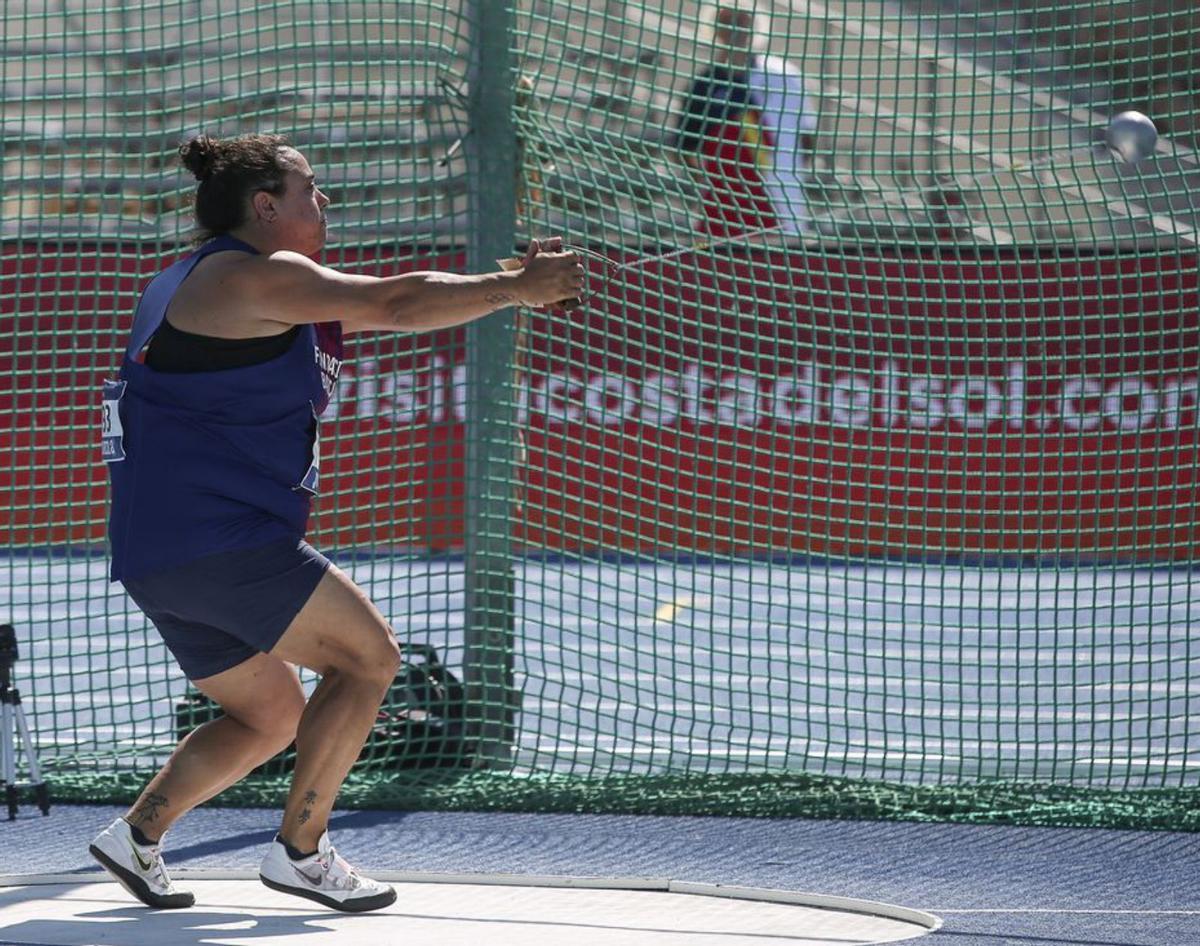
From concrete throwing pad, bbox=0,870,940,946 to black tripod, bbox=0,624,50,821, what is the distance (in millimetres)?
1016

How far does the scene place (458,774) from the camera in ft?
21.0

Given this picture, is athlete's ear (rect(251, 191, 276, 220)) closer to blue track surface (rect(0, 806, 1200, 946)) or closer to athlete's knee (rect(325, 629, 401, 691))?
athlete's knee (rect(325, 629, 401, 691))

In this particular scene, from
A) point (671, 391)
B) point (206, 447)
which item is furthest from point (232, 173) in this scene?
point (671, 391)

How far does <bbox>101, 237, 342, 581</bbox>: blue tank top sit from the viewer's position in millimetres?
4086

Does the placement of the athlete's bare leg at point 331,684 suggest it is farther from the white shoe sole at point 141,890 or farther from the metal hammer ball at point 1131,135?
the metal hammer ball at point 1131,135

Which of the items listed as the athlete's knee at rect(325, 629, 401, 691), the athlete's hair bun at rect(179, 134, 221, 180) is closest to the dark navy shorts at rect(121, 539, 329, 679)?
the athlete's knee at rect(325, 629, 401, 691)

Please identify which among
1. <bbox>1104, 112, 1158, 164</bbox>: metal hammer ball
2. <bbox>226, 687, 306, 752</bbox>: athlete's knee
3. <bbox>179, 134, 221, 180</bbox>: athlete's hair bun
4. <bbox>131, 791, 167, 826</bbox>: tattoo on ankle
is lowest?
<bbox>131, 791, 167, 826</bbox>: tattoo on ankle

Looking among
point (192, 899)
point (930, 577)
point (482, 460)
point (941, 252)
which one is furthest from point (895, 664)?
point (192, 899)

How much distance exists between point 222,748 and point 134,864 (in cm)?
34

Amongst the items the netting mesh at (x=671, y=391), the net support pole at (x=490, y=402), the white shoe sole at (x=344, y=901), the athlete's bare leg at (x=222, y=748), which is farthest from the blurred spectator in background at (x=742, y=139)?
the white shoe sole at (x=344, y=901)

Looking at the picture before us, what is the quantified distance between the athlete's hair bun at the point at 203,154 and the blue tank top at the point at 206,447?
18 centimetres

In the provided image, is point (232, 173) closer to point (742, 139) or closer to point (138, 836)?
point (138, 836)

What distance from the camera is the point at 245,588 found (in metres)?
4.09

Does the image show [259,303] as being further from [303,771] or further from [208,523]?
[303,771]
